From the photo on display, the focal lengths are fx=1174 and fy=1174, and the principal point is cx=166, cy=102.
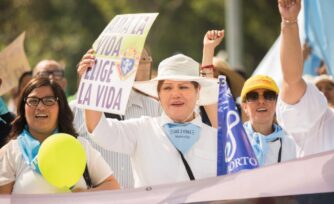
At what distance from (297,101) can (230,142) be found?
471 millimetres

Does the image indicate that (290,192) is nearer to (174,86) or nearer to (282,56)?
(282,56)

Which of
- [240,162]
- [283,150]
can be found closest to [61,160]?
[240,162]

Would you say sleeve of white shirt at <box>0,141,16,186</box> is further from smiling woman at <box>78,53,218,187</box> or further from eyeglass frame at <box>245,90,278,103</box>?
eyeglass frame at <box>245,90,278,103</box>

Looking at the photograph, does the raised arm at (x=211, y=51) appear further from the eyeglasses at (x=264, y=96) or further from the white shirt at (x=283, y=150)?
the white shirt at (x=283, y=150)

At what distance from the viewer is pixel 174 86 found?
Answer: 22.9 ft

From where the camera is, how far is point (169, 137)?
22.3 ft

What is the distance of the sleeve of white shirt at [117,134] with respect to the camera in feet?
21.9

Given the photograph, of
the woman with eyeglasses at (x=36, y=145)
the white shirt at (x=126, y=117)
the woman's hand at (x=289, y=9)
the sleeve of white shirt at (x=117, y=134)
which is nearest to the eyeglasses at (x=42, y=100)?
the woman with eyeglasses at (x=36, y=145)

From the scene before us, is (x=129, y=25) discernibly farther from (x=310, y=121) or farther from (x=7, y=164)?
(x=310, y=121)

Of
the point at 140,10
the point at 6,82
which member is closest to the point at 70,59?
the point at 140,10

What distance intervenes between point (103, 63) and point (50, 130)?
0.63m

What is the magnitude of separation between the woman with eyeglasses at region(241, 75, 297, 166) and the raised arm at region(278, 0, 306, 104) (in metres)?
0.82

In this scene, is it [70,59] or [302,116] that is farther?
[70,59]

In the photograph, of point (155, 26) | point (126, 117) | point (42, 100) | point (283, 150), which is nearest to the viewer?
point (283, 150)
